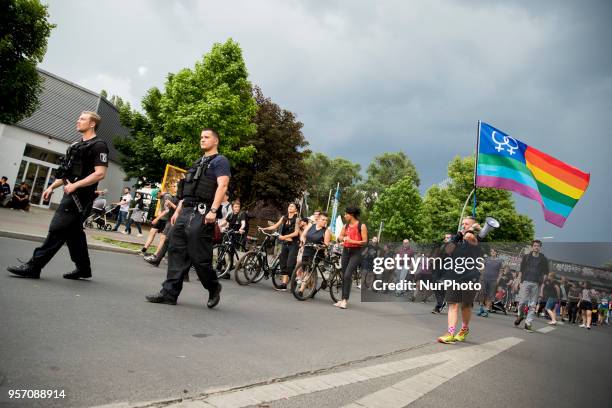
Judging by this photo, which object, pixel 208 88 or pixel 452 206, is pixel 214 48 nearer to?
pixel 208 88

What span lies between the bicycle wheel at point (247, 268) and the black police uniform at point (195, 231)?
3.99 meters

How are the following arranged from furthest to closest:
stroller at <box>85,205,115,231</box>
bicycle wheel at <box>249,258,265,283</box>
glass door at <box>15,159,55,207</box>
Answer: glass door at <box>15,159,55,207</box>, stroller at <box>85,205,115,231</box>, bicycle wheel at <box>249,258,265,283</box>

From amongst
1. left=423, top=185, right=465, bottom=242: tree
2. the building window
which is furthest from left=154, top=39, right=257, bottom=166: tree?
left=423, top=185, right=465, bottom=242: tree

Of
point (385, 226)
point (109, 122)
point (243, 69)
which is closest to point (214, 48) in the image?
point (243, 69)

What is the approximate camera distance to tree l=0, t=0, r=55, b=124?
1742 centimetres

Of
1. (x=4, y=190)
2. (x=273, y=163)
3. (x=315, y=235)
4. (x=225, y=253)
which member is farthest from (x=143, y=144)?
(x=315, y=235)

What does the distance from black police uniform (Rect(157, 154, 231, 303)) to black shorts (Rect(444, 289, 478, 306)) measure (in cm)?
375

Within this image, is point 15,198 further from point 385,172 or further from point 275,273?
point 385,172

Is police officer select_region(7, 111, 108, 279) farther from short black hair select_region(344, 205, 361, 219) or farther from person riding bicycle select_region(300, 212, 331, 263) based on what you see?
short black hair select_region(344, 205, 361, 219)

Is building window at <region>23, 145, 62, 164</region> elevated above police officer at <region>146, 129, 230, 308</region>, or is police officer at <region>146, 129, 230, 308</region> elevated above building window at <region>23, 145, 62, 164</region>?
building window at <region>23, 145, 62, 164</region>

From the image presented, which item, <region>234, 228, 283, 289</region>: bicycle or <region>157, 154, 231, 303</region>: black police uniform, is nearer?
<region>157, 154, 231, 303</region>: black police uniform

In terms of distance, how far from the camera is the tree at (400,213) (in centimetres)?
5300

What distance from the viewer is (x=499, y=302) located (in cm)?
1714

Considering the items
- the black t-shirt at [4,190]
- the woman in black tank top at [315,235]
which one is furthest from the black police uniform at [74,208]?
the black t-shirt at [4,190]
